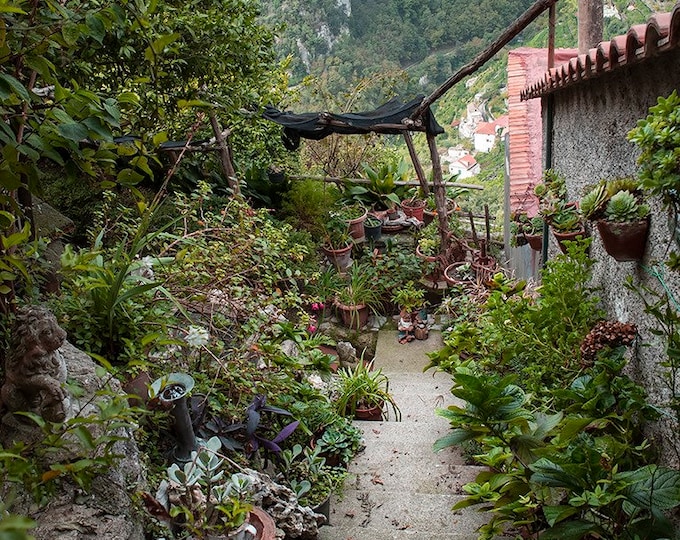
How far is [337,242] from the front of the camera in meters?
7.12

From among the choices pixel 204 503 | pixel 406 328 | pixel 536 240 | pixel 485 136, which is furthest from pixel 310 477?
pixel 485 136

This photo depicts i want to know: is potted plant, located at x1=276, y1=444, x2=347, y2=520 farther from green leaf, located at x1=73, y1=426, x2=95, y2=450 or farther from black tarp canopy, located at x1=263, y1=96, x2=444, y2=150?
black tarp canopy, located at x1=263, y1=96, x2=444, y2=150

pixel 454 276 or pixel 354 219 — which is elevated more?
pixel 354 219

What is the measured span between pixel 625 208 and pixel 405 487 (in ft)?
6.88

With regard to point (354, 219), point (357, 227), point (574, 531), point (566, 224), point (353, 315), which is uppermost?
point (566, 224)

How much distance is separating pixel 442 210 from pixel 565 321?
155 inches

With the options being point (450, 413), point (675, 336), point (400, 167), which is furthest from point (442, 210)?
point (675, 336)

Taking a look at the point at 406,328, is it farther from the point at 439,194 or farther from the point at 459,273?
Answer: the point at 439,194

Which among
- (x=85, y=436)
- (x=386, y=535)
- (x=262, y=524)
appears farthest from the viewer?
(x=386, y=535)

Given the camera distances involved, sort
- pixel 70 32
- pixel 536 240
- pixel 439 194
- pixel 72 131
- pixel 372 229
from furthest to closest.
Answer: pixel 372 229 < pixel 439 194 < pixel 536 240 < pixel 70 32 < pixel 72 131

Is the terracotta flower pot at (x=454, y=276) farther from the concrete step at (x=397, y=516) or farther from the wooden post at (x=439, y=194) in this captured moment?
the concrete step at (x=397, y=516)

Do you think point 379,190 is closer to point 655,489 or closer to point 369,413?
point 369,413

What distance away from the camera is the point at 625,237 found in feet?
7.48

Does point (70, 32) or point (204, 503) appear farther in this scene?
point (204, 503)
